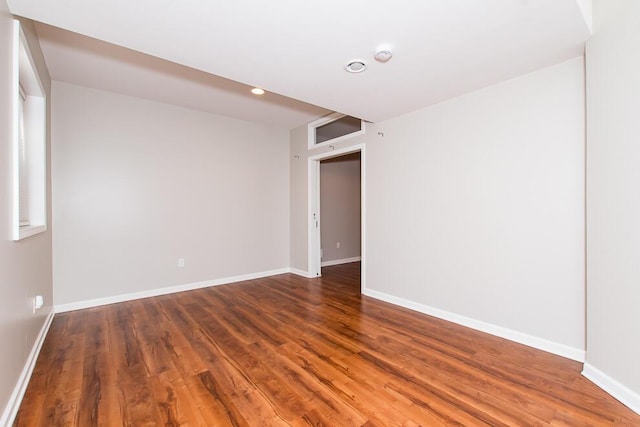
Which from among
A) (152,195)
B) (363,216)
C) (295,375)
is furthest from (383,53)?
(152,195)

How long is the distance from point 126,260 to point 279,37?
10.7 ft

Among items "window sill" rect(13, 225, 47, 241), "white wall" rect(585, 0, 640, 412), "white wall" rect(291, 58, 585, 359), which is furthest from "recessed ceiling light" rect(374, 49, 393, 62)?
"window sill" rect(13, 225, 47, 241)

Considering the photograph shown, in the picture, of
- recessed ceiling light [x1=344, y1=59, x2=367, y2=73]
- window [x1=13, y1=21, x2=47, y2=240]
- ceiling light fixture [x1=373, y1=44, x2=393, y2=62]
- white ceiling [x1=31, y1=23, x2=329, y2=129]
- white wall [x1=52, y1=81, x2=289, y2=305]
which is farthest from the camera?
white wall [x1=52, y1=81, x2=289, y2=305]

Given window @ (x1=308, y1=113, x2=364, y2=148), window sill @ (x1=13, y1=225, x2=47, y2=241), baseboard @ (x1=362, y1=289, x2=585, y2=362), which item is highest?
window @ (x1=308, y1=113, x2=364, y2=148)

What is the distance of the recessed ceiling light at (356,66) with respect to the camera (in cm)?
218

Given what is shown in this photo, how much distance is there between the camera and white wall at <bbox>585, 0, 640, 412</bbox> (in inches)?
64.5

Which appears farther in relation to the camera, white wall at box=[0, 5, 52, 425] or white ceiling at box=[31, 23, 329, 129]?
white ceiling at box=[31, 23, 329, 129]

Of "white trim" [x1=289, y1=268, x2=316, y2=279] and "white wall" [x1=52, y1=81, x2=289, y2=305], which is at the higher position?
"white wall" [x1=52, y1=81, x2=289, y2=305]

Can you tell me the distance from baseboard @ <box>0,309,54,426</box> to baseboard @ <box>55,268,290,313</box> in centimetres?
A: 79

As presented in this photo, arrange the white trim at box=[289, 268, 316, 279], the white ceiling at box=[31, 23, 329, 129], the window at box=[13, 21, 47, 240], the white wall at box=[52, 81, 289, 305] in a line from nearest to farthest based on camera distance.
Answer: the window at box=[13, 21, 47, 240]
the white ceiling at box=[31, 23, 329, 129]
the white wall at box=[52, 81, 289, 305]
the white trim at box=[289, 268, 316, 279]

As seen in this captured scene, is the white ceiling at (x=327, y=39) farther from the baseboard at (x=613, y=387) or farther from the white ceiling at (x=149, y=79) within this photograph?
the baseboard at (x=613, y=387)

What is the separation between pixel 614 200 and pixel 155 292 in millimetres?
4602

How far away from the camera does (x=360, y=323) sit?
289 cm

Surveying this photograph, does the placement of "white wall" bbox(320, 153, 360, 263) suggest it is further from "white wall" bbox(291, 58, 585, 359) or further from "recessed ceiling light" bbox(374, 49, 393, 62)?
"recessed ceiling light" bbox(374, 49, 393, 62)
